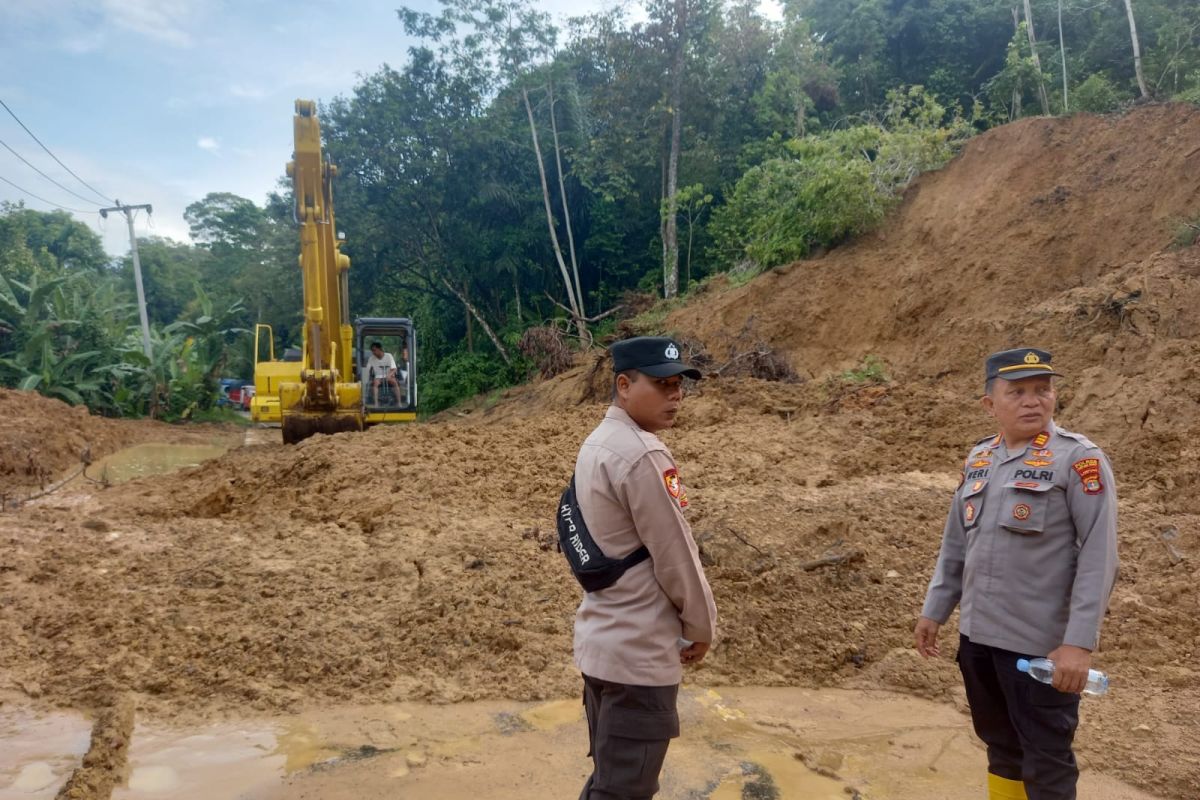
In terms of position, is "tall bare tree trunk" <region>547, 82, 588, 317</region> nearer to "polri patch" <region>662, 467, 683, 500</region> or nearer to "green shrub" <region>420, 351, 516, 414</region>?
"green shrub" <region>420, 351, 516, 414</region>

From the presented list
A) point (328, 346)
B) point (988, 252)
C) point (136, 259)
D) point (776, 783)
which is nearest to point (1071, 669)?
point (776, 783)

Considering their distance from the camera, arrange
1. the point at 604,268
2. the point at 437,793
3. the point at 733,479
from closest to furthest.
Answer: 1. the point at 437,793
2. the point at 733,479
3. the point at 604,268

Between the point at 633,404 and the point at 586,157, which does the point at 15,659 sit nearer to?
the point at 633,404

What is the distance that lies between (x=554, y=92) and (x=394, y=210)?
5.17 meters

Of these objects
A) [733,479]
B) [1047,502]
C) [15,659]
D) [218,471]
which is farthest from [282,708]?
[218,471]

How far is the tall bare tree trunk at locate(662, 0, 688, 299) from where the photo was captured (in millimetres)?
18000

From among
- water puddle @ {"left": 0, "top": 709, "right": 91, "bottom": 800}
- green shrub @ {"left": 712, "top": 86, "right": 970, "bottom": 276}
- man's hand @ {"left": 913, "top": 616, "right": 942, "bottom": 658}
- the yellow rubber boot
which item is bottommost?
water puddle @ {"left": 0, "top": 709, "right": 91, "bottom": 800}

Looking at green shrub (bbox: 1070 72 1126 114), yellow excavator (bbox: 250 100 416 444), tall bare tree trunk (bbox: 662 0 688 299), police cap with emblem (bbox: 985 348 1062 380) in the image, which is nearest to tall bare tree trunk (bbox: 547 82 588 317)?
tall bare tree trunk (bbox: 662 0 688 299)

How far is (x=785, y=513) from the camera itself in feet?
19.9

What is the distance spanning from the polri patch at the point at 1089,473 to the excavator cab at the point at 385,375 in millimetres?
11339

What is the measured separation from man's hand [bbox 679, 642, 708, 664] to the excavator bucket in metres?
9.89

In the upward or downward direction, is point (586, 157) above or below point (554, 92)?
below

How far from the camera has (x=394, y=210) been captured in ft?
70.2

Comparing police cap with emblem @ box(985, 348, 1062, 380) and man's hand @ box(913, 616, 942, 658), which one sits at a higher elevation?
police cap with emblem @ box(985, 348, 1062, 380)
